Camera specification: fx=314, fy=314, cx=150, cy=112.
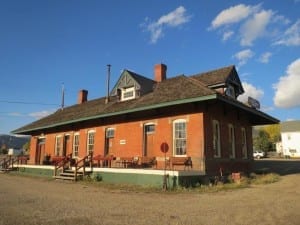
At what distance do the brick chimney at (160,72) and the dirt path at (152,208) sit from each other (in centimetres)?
1363

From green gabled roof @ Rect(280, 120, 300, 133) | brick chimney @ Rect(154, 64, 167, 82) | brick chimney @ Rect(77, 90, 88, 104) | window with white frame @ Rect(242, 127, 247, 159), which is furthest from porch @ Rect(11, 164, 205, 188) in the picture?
green gabled roof @ Rect(280, 120, 300, 133)

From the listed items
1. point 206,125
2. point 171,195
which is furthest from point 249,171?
point 171,195

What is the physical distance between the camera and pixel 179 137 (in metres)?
18.5

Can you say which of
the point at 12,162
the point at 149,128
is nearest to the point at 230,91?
the point at 149,128

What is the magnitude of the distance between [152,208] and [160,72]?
54.8 feet

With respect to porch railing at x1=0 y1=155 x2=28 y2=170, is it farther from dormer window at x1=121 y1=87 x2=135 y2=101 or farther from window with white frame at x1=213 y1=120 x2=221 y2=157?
window with white frame at x1=213 y1=120 x2=221 y2=157

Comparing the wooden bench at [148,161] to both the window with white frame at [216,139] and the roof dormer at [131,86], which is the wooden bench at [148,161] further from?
the roof dormer at [131,86]

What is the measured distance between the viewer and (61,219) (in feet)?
27.0

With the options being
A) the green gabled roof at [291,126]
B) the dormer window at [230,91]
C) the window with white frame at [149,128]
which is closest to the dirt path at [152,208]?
the window with white frame at [149,128]

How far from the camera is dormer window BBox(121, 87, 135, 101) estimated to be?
23.4 meters

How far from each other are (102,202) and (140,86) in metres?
12.6

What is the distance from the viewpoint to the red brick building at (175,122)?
17.8 m

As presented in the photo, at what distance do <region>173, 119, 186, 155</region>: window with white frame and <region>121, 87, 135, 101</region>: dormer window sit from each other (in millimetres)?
5639

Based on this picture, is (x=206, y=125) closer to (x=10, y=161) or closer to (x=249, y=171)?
(x=249, y=171)
